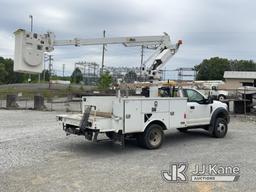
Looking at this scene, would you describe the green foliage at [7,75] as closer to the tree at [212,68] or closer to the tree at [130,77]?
the tree at [212,68]

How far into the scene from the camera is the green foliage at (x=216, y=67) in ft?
310

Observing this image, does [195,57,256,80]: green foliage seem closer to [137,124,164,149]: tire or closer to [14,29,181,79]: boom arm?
[14,29,181,79]: boom arm

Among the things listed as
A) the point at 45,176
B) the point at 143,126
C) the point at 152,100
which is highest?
the point at 152,100

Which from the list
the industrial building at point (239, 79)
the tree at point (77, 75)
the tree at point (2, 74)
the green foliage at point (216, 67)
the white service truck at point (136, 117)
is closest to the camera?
the white service truck at point (136, 117)

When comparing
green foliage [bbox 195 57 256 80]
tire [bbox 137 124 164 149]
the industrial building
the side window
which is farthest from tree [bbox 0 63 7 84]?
tire [bbox 137 124 164 149]

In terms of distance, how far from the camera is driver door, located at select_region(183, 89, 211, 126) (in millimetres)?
11617

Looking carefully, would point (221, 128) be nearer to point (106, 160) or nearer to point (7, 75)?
point (106, 160)

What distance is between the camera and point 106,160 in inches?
351

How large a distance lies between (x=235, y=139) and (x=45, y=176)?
770 cm

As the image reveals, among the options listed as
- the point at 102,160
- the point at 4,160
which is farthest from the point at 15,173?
the point at 102,160

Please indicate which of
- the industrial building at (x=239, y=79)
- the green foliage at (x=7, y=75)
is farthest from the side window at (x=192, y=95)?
the green foliage at (x=7, y=75)

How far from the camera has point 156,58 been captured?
14.4m

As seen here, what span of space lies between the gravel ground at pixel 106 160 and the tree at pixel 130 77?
9.60 ft

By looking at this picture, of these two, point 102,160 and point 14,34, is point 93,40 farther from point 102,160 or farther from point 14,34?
point 102,160
